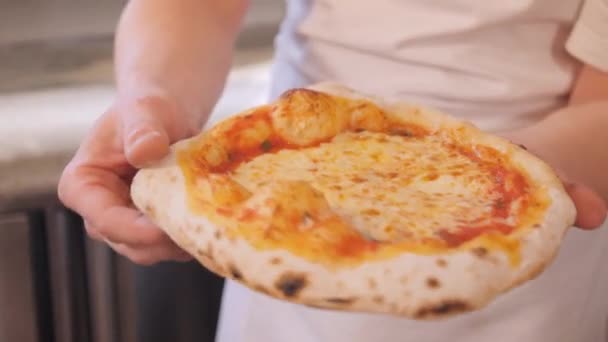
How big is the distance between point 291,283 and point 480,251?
0.33 ft

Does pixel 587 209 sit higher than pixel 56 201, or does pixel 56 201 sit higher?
Answer: pixel 587 209

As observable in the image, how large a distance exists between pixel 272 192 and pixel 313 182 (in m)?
0.05

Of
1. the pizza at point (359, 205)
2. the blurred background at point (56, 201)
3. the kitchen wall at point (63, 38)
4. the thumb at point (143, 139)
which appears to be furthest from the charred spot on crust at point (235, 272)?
the kitchen wall at point (63, 38)

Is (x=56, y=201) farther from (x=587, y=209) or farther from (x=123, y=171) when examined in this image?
(x=587, y=209)

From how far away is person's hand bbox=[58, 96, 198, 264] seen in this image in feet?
1.89

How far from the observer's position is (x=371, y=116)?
64 cm

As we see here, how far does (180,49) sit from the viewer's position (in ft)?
2.36

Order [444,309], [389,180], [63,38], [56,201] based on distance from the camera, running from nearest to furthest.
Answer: [444,309] → [389,180] → [56,201] → [63,38]

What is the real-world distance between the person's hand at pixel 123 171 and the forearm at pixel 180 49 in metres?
0.03

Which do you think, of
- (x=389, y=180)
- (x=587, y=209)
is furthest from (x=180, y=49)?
(x=587, y=209)

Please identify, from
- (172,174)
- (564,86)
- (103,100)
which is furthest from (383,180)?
(103,100)

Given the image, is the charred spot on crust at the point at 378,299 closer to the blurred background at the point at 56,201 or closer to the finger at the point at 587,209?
the finger at the point at 587,209

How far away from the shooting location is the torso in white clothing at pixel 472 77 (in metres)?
0.73

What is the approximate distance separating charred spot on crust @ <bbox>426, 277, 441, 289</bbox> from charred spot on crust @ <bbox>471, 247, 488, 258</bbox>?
0.03m
